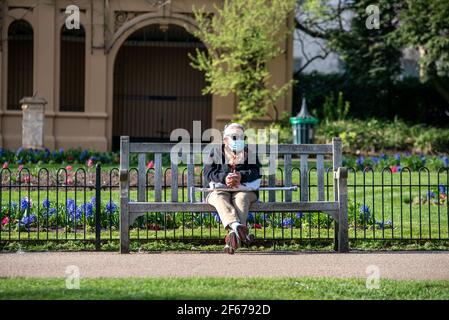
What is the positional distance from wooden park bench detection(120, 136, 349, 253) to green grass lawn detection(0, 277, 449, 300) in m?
2.13

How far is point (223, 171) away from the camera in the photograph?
389 inches

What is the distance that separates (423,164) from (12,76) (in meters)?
13.1

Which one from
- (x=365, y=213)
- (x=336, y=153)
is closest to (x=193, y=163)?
(x=336, y=153)

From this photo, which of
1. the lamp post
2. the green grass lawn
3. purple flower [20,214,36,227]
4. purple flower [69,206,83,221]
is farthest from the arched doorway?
the green grass lawn

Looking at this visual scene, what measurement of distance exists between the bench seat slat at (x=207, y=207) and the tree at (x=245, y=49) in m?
12.7

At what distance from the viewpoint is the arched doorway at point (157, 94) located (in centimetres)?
2662

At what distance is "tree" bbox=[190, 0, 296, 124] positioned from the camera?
73.8 ft

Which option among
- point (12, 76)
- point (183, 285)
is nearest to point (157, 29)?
point (12, 76)

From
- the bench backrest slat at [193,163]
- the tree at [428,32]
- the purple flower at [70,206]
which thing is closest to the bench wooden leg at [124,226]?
the bench backrest slat at [193,163]

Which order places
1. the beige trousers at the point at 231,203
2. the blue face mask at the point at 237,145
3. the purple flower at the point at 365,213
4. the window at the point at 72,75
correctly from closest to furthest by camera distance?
the beige trousers at the point at 231,203, the blue face mask at the point at 237,145, the purple flower at the point at 365,213, the window at the point at 72,75

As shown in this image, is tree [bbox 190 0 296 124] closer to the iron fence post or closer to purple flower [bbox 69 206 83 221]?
purple flower [bbox 69 206 83 221]
